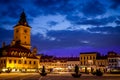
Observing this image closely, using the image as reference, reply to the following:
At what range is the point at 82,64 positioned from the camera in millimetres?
118125

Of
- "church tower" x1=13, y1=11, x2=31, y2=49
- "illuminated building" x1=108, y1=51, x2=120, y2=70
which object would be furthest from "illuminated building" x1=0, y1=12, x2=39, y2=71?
"illuminated building" x1=108, y1=51, x2=120, y2=70

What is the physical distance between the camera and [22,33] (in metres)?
113

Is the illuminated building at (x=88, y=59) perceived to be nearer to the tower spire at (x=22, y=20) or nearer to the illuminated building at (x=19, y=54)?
the illuminated building at (x=19, y=54)

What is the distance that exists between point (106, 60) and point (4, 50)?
45.6 m

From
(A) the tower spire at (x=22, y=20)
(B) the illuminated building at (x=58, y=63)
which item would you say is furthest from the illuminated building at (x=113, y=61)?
(A) the tower spire at (x=22, y=20)

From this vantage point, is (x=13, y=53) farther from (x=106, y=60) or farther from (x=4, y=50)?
(x=106, y=60)

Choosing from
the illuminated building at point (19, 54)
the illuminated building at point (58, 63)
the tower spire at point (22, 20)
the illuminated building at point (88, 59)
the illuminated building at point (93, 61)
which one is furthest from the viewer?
the illuminated building at point (58, 63)

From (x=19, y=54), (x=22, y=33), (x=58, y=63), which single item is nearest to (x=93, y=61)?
(x=58, y=63)

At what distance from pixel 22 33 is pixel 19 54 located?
57.1 feet

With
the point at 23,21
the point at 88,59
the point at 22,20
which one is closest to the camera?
the point at 88,59

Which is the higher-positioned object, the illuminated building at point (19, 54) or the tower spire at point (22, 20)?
the tower spire at point (22, 20)

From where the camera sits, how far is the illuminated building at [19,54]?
92.8 m

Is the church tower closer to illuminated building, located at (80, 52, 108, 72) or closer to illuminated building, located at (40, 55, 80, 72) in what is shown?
illuminated building, located at (40, 55, 80, 72)

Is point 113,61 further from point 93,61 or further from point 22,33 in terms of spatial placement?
point 22,33
